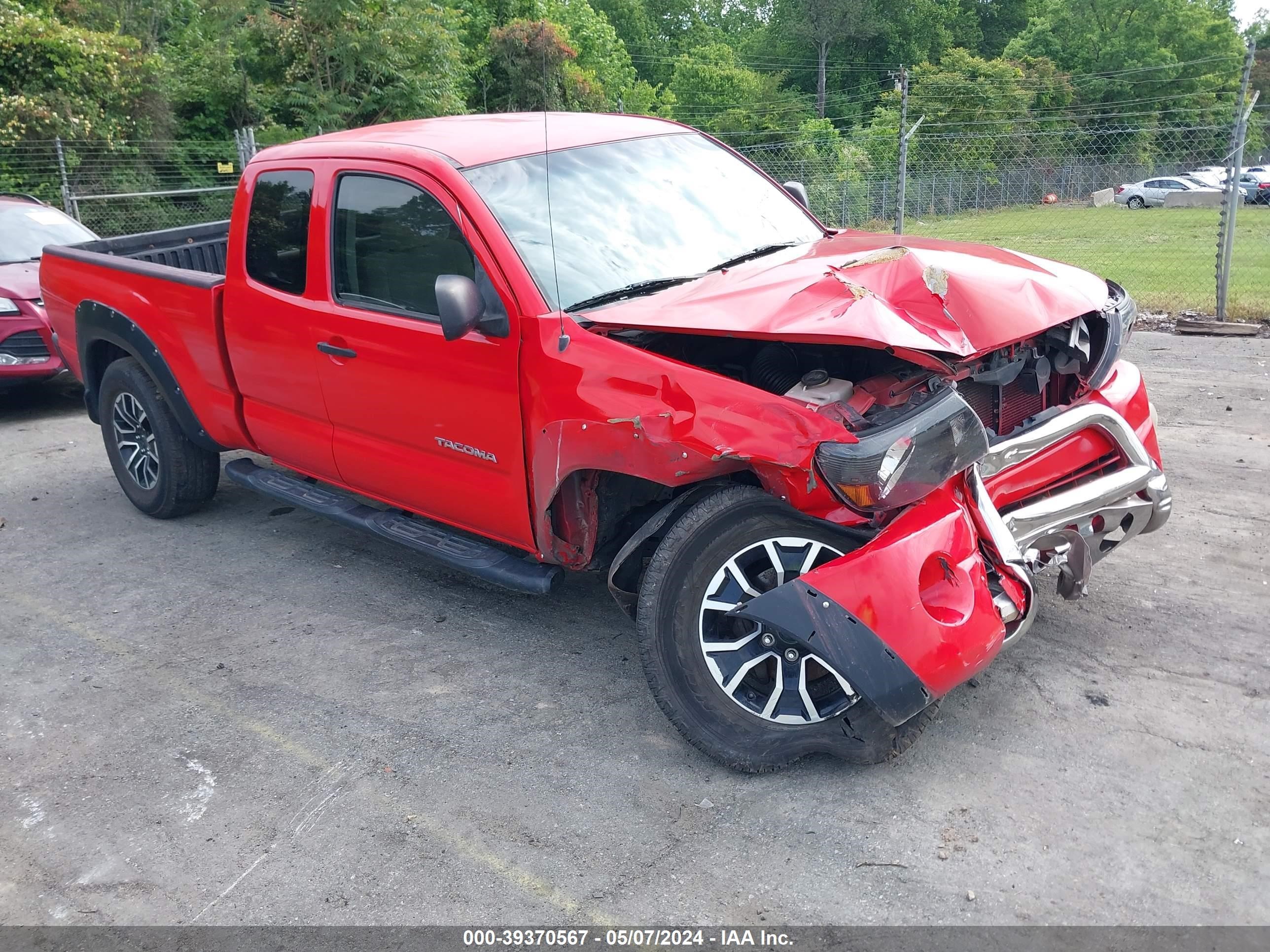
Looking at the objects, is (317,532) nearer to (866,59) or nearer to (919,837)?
(919,837)

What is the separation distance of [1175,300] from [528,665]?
908cm

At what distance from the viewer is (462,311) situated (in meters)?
3.63

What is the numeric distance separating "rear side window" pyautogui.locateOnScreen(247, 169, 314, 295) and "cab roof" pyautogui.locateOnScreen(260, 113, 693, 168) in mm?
143

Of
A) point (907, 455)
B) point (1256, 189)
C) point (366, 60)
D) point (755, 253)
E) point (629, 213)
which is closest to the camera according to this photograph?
point (907, 455)

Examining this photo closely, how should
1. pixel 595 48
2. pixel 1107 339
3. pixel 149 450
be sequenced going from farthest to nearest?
pixel 595 48
pixel 149 450
pixel 1107 339

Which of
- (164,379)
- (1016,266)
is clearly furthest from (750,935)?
(164,379)

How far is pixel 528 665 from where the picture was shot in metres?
4.21

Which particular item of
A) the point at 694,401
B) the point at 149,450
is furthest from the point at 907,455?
the point at 149,450

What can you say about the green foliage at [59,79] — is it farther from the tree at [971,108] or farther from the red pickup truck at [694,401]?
the red pickup truck at [694,401]

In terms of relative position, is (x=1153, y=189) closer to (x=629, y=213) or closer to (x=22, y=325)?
(x=22, y=325)

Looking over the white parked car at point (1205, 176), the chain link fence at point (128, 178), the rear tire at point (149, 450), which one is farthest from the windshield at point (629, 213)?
the white parked car at point (1205, 176)

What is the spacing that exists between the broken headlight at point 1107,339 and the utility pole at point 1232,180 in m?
6.17

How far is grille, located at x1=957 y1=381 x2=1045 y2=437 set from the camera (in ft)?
12.0

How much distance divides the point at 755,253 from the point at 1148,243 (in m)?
19.6
